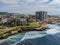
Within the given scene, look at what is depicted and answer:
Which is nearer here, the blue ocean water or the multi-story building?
the blue ocean water

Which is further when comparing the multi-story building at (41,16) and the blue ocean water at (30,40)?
the multi-story building at (41,16)

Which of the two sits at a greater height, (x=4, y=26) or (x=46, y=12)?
(x=46, y=12)

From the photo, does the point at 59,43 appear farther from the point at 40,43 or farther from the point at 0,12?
the point at 0,12

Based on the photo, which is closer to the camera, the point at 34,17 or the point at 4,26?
the point at 4,26

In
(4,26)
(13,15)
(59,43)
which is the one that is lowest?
(59,43)

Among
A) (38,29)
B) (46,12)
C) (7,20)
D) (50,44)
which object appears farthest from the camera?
(46,12)

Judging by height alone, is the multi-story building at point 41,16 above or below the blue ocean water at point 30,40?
above

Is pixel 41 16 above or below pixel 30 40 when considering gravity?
above

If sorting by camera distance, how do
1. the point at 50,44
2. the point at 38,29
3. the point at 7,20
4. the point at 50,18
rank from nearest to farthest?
the point at 50,44
the point at 7,20
the point at 38,29
the point at 50,18

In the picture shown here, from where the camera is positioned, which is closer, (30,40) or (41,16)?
(30,40)

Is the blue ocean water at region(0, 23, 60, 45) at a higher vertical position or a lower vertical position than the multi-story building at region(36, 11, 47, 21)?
lower

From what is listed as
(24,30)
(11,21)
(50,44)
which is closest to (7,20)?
(11,21)
